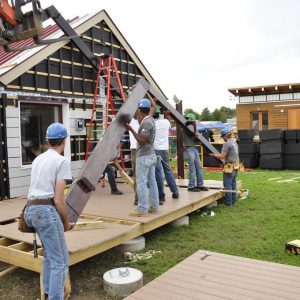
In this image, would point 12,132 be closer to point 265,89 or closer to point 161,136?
point 161,136

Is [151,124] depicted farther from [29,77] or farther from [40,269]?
[29,77]

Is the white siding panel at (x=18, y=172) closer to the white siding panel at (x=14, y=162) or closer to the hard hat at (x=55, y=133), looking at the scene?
the white siding panel at (x=14, y=162)

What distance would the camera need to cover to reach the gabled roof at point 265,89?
22.7 metres

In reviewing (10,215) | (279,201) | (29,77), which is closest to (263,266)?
(10,215)

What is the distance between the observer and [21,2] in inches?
208

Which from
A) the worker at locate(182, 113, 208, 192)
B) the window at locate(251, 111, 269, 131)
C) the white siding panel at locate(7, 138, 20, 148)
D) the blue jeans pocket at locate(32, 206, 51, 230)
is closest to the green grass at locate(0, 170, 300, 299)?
the worker at locate(182, 113, 208, 192)

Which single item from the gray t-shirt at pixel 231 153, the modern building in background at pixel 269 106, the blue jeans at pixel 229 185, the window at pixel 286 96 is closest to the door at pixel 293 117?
the modern building in background at pixel 269 106

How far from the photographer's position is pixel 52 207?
3350mm

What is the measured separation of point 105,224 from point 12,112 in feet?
12.8

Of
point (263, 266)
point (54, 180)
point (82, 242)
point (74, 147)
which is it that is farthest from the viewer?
point (74, 147)

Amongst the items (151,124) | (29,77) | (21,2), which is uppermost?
(21,2)

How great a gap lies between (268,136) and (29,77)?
10.7 meters

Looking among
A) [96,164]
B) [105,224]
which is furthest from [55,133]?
[105,224]

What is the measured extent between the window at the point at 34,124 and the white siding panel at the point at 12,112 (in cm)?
34
